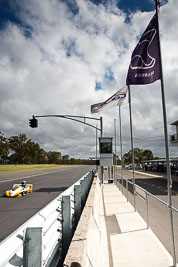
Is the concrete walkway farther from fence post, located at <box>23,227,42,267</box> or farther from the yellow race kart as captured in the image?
the yellow race kart

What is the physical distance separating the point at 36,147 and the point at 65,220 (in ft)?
506

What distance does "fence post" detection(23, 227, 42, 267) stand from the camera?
1.95 metres

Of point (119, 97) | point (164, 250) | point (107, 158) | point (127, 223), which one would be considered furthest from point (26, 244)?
point (107, 158)

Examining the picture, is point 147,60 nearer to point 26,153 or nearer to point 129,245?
point 129,245

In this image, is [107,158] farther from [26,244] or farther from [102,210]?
[26,244]

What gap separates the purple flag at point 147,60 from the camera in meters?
5.36

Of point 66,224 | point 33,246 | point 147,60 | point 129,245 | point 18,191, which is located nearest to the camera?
point 33,246

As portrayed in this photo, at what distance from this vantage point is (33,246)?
197 cm

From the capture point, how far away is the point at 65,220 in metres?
3.73

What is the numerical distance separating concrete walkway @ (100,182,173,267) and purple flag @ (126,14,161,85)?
169 inches

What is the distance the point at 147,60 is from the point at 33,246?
206 inches

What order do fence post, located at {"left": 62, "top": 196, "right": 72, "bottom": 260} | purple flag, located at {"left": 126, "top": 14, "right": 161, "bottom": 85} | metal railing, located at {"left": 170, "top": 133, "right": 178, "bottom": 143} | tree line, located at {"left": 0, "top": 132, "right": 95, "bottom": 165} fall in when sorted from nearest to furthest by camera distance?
fence post, located at {"left": 62, "top": 196, "right": 72, "bottom": 260} < purple flag, located at {"left": 126, "top": 14, "right": 161, "bottom": 85} < metal railing, located at {"left": 170, "top": 133, "right": 178, "bottom": 143} < tree line, located at {"left": 0, "top": 132, "right": 95, "bottom": 165}

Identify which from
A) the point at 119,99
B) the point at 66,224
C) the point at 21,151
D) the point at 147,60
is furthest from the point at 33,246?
the point at 21,151

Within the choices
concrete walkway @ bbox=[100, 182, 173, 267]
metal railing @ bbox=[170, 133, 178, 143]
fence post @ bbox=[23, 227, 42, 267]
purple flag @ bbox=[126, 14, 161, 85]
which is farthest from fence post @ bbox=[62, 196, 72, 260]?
metal railing @ bbox=[170, 133, 178, 143]
